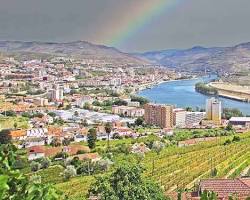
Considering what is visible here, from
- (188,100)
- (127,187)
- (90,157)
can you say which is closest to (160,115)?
(90,157)

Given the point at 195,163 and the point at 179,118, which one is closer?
the point at 195,163

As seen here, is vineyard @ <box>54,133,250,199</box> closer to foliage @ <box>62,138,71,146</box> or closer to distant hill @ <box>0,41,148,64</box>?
foliage @ <box>62,138,71,146</box>

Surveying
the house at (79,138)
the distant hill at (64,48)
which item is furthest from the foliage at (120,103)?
the distant hill at (64,48)

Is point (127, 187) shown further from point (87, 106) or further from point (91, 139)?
point (87, 106)

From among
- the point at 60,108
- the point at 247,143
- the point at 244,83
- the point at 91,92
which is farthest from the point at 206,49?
the point at 247,143

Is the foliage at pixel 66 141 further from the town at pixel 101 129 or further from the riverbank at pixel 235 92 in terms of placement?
the riverbank at pixel 235 92

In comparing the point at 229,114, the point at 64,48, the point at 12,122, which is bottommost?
the point at 12,122

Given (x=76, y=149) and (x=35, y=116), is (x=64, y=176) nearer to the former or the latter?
(x=76, y=149)

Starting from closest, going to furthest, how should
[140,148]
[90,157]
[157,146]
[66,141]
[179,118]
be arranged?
[90,157] → [140,148] → [157,146] → [66,141] → [179,118]
